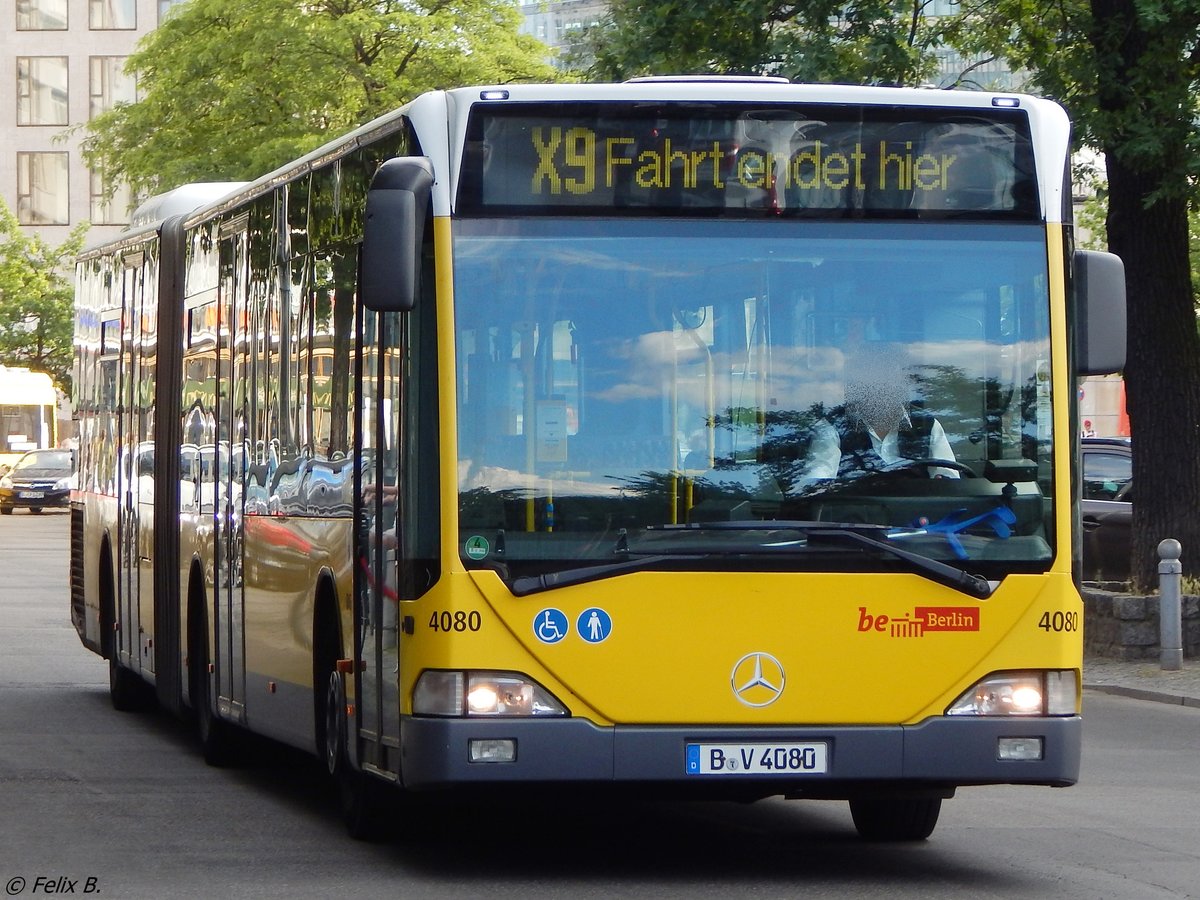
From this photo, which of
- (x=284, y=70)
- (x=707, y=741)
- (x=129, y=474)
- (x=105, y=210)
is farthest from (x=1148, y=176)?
(x=105, y=210)

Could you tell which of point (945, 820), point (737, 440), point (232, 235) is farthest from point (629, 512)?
point (232, 235)

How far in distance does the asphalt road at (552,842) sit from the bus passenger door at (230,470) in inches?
21.8

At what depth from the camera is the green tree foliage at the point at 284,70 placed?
156 ft

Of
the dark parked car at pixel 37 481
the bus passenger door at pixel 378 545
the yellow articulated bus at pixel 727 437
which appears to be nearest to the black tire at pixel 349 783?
the bus passenger door at pixel 378 545

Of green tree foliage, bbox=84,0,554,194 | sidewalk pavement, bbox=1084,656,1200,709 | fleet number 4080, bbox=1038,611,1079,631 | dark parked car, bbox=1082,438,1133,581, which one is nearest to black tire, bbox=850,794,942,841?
fleet number 4080, bbox=1038,611,1079,631

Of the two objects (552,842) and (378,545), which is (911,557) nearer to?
(378,545)

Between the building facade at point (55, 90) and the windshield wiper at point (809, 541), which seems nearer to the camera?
the windshield wiper at point (809, 541)

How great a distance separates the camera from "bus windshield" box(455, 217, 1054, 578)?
8375 millimetres

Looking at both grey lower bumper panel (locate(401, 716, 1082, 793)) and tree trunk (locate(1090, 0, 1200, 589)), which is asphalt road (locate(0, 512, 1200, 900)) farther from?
tree trunk (locate(1090, 0, 1200, 589))

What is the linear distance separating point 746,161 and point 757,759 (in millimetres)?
2069

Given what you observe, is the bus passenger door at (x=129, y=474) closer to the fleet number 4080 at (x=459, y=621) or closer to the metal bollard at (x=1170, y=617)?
the fleet number 4080 at (x=459, y=621)

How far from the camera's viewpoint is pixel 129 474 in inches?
607

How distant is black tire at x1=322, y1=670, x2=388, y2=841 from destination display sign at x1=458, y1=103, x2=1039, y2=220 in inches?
91.1

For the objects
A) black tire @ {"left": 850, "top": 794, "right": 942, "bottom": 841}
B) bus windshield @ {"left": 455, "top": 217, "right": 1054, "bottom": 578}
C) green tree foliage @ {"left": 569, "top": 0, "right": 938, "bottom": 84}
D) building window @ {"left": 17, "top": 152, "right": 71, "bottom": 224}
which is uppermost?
building window @ {"left": 17, "top": 152, "right": 71, "bottom": 224}
